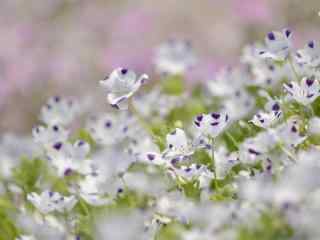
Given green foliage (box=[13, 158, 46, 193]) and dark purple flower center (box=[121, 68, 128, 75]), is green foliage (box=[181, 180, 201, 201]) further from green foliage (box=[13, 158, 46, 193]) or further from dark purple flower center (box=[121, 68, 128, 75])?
green foliage (box=[13, 158, 46, 193])

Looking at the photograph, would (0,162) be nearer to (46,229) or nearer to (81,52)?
(46,229)

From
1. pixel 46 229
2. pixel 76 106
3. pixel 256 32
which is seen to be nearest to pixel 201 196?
pixel 46 229

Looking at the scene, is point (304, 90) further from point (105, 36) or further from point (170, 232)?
point (105, 36)

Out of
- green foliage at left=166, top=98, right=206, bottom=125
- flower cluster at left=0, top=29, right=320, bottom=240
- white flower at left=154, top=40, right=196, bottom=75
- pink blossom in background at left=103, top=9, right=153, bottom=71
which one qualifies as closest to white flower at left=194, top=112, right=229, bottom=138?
flower cluster at left=0, top=29, right=320, bottom=240

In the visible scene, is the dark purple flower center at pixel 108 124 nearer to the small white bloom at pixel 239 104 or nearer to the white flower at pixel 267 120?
the small white bloom at pixel 239 104

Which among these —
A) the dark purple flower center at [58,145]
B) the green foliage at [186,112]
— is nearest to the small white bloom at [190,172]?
the dark purple flower center at [58,145]

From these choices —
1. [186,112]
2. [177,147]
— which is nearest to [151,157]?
[177,147]
